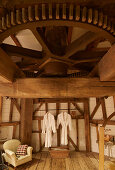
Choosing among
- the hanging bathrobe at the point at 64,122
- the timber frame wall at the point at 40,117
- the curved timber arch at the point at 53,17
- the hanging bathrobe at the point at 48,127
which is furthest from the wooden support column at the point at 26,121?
the curved timber arch at the point at 53,17

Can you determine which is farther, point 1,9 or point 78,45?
point 78,45

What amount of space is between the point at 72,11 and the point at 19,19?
0.31 meters

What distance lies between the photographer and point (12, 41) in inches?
117

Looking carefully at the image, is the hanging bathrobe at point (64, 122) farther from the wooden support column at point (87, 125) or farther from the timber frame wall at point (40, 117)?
the wooden support column at point (87, 125)

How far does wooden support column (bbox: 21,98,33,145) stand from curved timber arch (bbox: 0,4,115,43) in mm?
4952

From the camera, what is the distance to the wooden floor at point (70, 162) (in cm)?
434

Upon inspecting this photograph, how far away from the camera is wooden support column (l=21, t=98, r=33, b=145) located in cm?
545

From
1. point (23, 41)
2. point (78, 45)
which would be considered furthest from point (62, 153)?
point (78, 45)

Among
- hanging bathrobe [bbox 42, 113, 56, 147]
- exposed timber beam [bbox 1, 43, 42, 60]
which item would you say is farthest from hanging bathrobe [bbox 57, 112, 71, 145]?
exposed timber beam [bbox 1, 43, 42, 60]

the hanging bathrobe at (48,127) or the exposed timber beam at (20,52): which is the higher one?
the exposed timber beam at (20,52)

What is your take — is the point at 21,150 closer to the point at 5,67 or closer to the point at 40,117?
the point at 40,117

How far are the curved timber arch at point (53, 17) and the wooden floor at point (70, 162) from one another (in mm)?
4529

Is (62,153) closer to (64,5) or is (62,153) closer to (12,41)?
(12,41)

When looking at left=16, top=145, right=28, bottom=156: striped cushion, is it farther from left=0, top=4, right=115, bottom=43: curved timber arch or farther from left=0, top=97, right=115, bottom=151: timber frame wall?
left=0, top=4, right=115, bottom=43: curved timber arch
